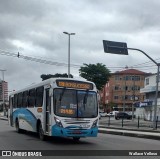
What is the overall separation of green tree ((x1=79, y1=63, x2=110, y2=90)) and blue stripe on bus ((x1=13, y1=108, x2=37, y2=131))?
4845 centimetres

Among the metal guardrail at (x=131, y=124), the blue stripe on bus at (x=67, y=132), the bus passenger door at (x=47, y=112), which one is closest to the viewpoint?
the blue stripe on bus at (x=67, y=132)

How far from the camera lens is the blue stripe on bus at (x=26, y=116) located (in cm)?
2270

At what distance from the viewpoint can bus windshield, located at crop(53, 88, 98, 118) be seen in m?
18.9

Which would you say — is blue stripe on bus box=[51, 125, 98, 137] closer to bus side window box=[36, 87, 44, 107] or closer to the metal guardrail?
bus side window box=[36, 87, 44, 107]

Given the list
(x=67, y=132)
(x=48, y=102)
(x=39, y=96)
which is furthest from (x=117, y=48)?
(x=67, y=132)

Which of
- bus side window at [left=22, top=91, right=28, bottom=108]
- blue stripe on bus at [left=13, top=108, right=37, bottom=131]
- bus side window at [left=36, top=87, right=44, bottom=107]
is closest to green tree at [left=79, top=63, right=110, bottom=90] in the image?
blue stripe on bus at [left=13, top=108, right=37, bottom=131]

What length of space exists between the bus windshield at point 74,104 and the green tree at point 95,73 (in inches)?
2255

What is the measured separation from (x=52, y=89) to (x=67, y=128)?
1982mm

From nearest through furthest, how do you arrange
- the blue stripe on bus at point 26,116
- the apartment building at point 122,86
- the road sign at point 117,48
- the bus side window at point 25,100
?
1. the blue stripe on bus at point 26,116
2. the bus side window at point 25,100
3. the road sign at point 117,48
4. the apartment building at point 122,86

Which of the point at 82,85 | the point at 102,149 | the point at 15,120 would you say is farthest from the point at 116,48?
the point at 102,149

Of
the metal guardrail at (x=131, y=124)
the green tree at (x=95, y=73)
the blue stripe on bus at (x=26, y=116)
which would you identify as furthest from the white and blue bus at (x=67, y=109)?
the green tree at (x=95, y=73)

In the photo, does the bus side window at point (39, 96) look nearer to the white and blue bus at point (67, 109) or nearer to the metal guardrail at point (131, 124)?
the white and blue bus at point (67, 109)

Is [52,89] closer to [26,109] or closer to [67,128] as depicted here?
[67,128]

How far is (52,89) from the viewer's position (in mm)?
19281
